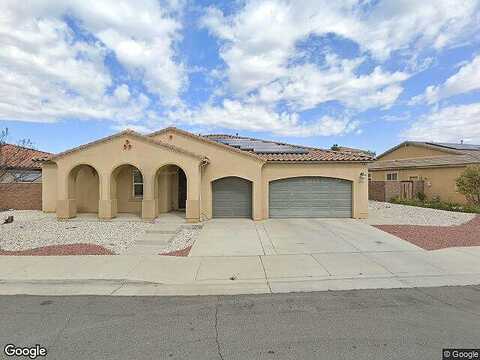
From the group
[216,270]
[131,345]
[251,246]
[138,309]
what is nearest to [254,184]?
[251,246]

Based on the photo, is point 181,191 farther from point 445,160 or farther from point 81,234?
point 445,160

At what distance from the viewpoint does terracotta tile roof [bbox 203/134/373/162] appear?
14531mm

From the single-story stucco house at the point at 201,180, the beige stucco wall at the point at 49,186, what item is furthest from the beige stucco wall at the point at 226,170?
the beige stucco wall at the point at 49,186

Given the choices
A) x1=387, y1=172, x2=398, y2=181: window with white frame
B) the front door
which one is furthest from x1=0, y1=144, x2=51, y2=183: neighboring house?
x1=387, y1=172, x2=398, y2=181: window with white frame

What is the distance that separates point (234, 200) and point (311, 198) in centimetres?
393

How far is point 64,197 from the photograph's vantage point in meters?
13.5

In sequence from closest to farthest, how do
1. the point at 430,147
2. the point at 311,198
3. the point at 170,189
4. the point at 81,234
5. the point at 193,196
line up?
the point at 81,234
the point at 193,196
the point at 311,198
the point at 170,189
the point at 430,147

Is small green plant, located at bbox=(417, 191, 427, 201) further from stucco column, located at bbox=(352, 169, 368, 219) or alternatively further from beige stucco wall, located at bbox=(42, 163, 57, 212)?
beige stucco wall, located at bbox=(42, 163, 57, 212)

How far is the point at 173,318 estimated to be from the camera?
4363 mm

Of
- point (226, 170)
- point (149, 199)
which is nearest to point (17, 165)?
point (149, 199)

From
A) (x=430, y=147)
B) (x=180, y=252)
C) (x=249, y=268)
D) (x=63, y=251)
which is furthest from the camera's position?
(x=430, y=147)

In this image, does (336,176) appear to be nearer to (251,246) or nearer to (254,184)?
(254,184)

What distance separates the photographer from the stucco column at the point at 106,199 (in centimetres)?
1320

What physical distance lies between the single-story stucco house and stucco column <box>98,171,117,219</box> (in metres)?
0.04
